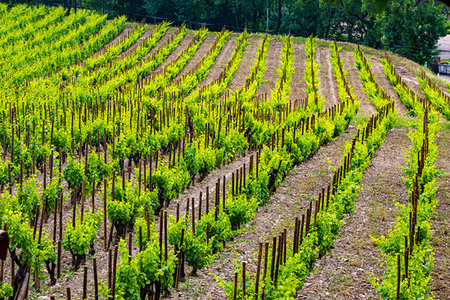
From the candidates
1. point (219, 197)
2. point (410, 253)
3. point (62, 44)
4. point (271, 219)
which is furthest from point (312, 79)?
point (410, 253)

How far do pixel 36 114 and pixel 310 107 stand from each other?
8.94 m

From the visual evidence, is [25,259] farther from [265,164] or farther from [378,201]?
[378,201]

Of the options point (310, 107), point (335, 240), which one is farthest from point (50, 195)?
point (310, 107)

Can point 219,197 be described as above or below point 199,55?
below

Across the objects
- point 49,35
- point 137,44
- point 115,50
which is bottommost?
point 115,50

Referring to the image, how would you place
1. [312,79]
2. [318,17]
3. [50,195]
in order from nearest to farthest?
[50,195] → [312,79] → [318,17]

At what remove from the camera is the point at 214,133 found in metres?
15.0

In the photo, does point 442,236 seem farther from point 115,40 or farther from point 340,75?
point 115,40

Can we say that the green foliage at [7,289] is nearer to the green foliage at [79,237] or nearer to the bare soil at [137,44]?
the green foliage at [79,237]

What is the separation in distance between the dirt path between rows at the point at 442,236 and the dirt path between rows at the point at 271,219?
2.40m

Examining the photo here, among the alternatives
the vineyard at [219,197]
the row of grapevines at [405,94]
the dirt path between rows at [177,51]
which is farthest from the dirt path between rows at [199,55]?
the row of grapevines at [405,94]

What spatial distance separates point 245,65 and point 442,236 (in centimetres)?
2261

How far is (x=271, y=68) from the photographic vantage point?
31875 millimetres

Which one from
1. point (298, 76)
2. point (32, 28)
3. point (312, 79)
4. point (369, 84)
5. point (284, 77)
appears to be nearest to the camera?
point (369, 84)
